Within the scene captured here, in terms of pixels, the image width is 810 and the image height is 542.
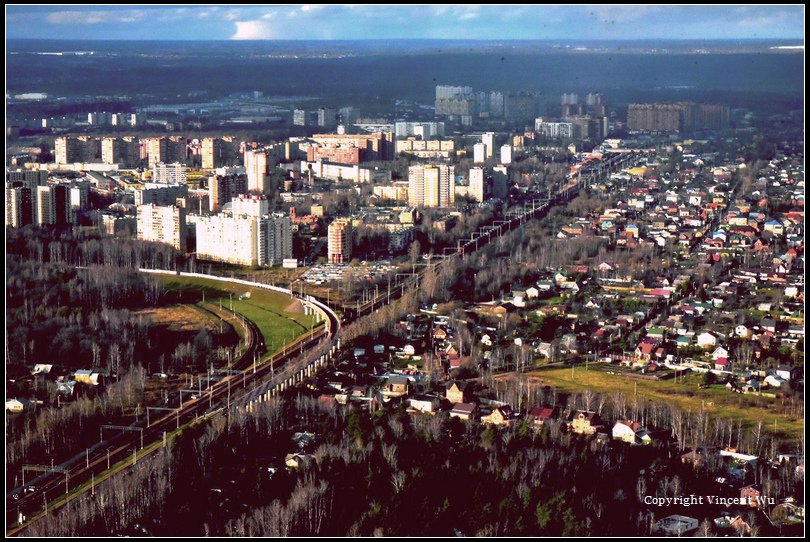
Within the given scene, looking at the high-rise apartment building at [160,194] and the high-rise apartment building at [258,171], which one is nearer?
the high-rise apartment building at [160,194]

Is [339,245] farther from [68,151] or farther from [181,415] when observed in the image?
[68,151]

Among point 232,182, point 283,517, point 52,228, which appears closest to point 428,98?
point 232,182

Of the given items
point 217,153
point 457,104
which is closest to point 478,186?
point 217,153

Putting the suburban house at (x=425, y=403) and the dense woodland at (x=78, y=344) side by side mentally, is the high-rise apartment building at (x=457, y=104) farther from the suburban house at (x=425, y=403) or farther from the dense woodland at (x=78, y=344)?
the suburban house at (x=425, y=403)

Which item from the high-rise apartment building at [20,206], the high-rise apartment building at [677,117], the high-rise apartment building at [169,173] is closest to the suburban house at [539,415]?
the high-rise apartment building at [20,206]

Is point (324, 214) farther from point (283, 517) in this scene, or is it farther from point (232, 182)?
point (283, 517)
